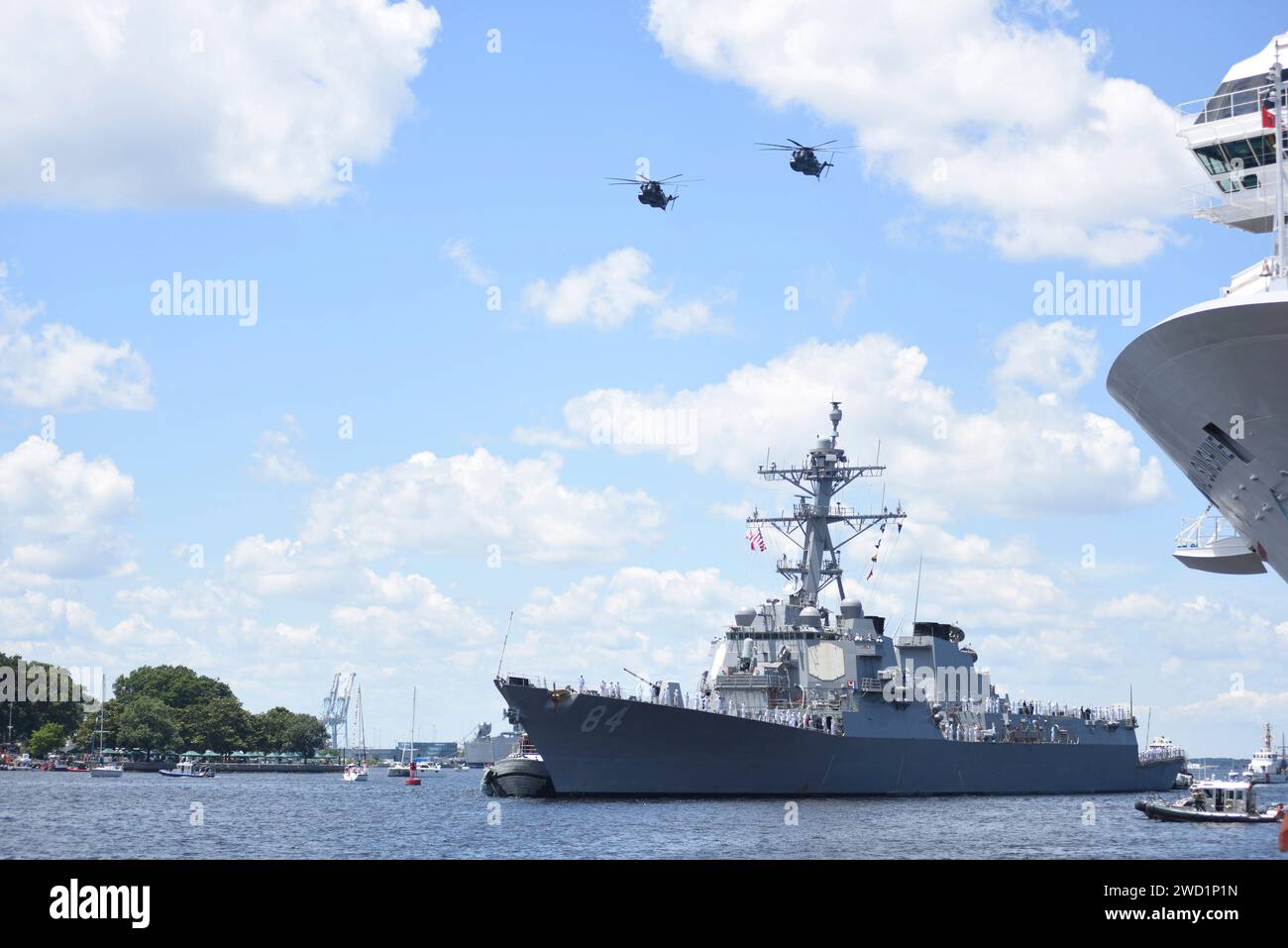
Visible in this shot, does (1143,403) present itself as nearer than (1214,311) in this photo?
No

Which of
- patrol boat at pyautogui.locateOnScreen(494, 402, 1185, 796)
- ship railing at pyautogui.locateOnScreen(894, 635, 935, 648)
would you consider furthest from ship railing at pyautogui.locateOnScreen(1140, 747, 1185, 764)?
ship railing at pyautogui.locateOnScreen(894, 635, 935, 648)

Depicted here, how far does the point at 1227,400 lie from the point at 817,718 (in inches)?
1249

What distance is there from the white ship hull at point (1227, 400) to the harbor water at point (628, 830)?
1065 cm

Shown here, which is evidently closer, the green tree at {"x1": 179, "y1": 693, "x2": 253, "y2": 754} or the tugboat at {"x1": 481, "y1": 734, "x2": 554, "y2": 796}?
the tugboat at {"x1": 481, "y1": 734, "x2": 554, "y2": 796}

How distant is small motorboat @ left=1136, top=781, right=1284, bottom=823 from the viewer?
4925cm

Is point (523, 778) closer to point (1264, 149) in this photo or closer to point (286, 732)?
point (1264, 149)

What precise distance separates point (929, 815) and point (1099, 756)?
31.4 metres

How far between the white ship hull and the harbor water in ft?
34.9

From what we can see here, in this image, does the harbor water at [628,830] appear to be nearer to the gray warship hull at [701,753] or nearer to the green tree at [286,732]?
the gray warship hull at [701,753]

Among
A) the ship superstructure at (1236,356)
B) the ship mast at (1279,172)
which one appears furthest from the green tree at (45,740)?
the ship mast at (1279,172)

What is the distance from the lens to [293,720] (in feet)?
455

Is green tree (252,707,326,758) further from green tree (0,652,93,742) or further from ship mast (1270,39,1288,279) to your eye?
ship mast (1270,39,1288,279)
